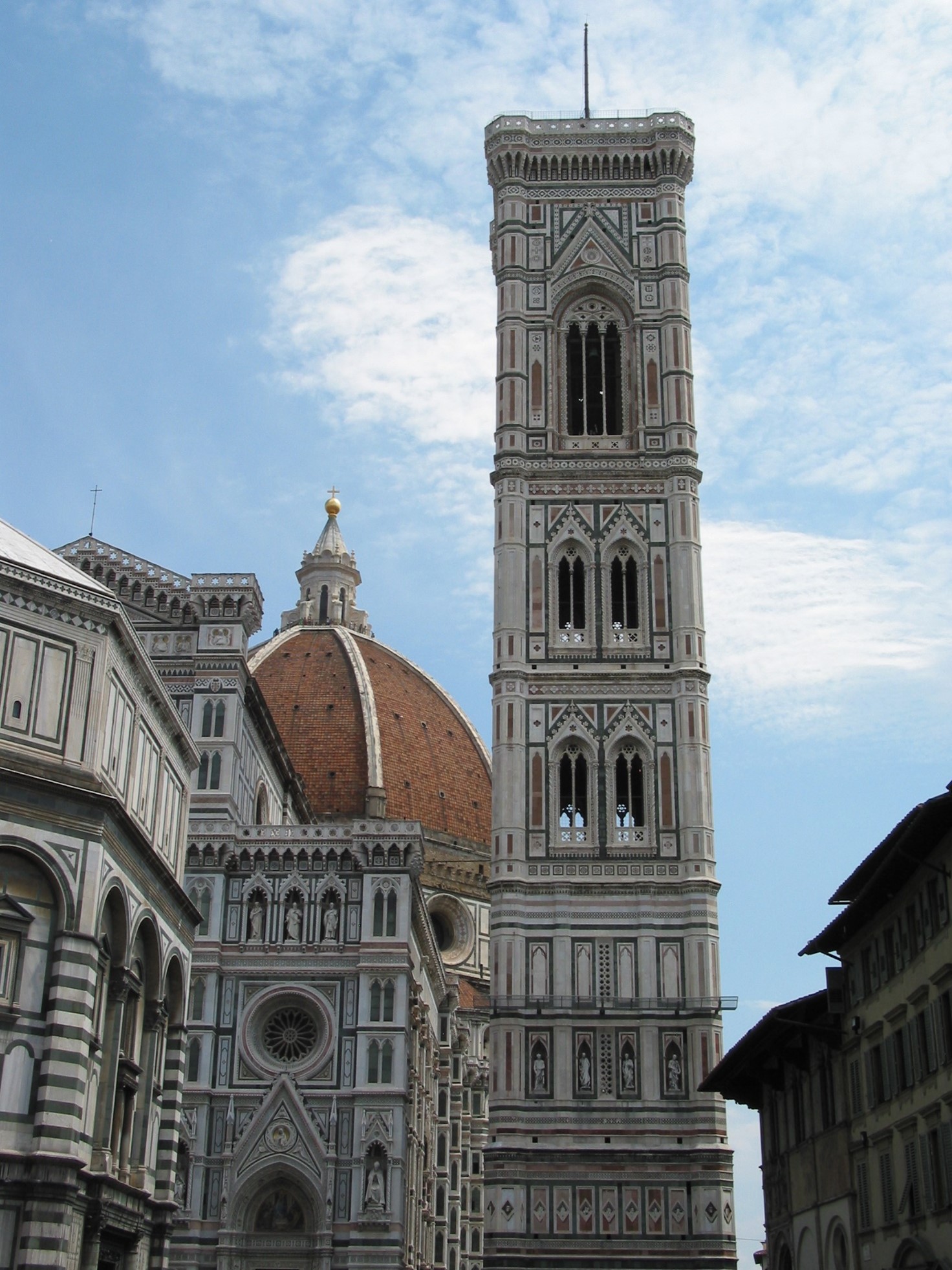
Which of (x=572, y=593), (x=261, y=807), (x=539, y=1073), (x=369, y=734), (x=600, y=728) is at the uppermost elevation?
(x=369, y=734)

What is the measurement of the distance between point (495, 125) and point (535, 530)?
15.1 meters

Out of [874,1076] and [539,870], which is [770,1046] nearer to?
[874,1076]

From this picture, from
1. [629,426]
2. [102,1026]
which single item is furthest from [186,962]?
[629,426]

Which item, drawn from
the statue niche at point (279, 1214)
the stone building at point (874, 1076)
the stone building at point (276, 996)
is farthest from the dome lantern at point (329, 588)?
the stone building at point (874, 1076)

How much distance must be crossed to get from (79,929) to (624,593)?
30.9 meters

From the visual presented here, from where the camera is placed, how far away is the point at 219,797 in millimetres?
49812

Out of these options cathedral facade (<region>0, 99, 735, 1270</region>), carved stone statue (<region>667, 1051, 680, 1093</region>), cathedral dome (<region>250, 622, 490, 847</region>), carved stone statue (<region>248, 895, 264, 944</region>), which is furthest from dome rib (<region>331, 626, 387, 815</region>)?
carved stone statue (<region>667, 1051, 680, 1093</region>)

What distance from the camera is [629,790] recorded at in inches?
1860

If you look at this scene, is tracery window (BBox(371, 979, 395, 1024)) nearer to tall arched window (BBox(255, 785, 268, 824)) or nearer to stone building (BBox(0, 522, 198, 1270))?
tall arched window (BBox(255, 785, 268, 824))

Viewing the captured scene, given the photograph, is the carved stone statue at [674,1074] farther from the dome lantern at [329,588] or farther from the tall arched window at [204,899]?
the dome lantern at [329,588]

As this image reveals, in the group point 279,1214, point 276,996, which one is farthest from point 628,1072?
point 279,1214

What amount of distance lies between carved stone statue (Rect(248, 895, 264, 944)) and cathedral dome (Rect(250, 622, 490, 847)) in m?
40.0

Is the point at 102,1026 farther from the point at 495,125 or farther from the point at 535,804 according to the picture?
the point at 495,125

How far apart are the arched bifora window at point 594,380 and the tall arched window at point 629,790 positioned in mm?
10768
